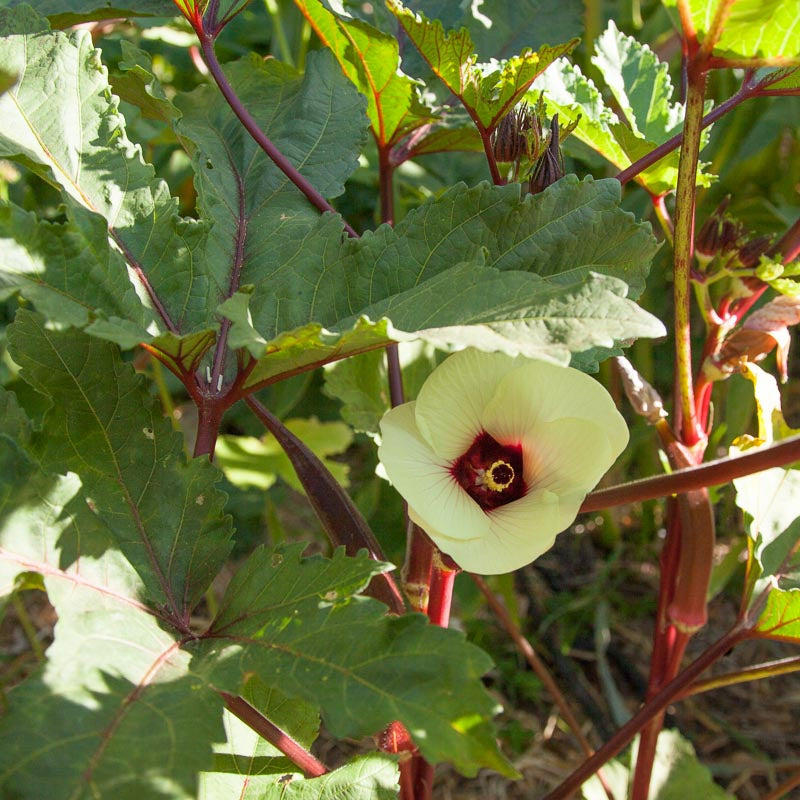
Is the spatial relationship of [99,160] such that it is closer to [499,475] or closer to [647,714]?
[499,475]

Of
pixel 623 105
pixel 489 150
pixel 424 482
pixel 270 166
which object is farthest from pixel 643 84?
pixel 424 482

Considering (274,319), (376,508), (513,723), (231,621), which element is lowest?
(513,723)

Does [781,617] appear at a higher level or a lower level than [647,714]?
higher

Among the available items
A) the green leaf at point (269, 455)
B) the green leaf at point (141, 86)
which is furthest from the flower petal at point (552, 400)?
the green leaf at point (269, 455)

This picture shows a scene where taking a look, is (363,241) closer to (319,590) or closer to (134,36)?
(319,590)

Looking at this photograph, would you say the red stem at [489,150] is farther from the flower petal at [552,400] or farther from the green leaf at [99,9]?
the green leaf at [99,9]

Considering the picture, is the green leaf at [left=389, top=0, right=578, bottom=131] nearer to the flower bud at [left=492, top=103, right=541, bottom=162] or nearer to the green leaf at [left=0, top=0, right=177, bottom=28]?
the flower bud at [left=492, top=103, right=541, bottom=162]

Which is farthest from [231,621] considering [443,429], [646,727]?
[646,727]
